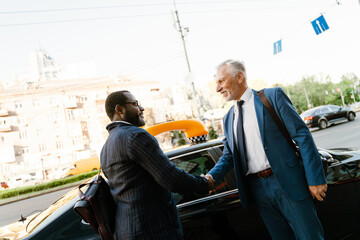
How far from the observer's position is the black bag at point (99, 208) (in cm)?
140

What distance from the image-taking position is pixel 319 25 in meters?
9.60

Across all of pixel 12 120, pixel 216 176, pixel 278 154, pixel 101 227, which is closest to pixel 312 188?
pixel 278 154

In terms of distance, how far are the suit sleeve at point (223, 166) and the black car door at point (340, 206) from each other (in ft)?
3.06

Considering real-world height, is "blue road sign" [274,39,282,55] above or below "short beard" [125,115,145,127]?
above

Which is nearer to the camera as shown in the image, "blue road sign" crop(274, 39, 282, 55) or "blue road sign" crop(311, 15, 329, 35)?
"blue road sign" crop(311, 15, 329, 35)

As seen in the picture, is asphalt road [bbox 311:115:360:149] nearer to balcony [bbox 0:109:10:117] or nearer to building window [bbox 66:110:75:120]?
building window [bbox 66:110:75:120]

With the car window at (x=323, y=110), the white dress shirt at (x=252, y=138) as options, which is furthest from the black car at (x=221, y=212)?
the car window at (x=323, y=110)

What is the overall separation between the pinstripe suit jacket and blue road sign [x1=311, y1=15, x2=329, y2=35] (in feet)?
34.3

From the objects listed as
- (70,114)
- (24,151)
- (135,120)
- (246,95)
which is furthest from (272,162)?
(24,151)

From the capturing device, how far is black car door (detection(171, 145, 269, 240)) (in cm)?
204

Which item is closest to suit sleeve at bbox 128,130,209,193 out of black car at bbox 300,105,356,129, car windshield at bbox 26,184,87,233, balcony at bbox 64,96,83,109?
car windshield at bbox 26,184,87,233

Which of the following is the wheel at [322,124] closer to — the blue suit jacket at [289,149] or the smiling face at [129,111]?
the blue suit jacket at [289,149]

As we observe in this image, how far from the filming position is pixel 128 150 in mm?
1407

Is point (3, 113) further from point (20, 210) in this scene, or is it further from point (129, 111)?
point (129, 111)
